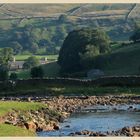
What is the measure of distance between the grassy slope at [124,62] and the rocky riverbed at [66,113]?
41.1 metres

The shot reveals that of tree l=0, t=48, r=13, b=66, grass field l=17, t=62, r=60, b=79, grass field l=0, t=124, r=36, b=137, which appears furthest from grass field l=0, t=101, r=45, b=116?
tree l=0, t=48, r=13, b=66

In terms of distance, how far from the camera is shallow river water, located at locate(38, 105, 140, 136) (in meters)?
49.8

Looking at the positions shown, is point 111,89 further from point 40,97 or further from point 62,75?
point 62,75

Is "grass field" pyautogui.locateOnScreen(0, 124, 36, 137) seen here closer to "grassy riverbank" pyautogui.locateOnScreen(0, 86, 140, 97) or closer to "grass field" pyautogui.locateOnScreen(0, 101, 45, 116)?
"grass field" pyautogui.locateOnScreen(0, 101, 45, 116)

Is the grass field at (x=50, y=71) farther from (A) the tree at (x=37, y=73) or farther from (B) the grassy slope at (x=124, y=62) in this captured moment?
(A) the tree at (x=37, y=73)

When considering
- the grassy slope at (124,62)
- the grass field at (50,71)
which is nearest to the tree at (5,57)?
the grass field at (50,71)

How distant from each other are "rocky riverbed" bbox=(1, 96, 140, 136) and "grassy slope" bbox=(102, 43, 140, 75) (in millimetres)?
41101

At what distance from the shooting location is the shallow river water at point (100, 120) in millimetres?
49812

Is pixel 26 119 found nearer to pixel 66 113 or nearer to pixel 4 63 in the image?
pixel 66 113

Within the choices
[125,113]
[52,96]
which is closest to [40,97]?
[52,96]

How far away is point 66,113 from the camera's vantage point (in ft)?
212

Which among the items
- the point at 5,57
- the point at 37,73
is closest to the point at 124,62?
the point at 37,73

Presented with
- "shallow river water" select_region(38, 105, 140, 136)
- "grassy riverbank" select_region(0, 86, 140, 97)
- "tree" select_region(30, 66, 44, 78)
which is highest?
"tree" select_region(30, 66, 44, 78)

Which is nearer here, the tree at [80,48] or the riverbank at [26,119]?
the riverbank at [26,119]
